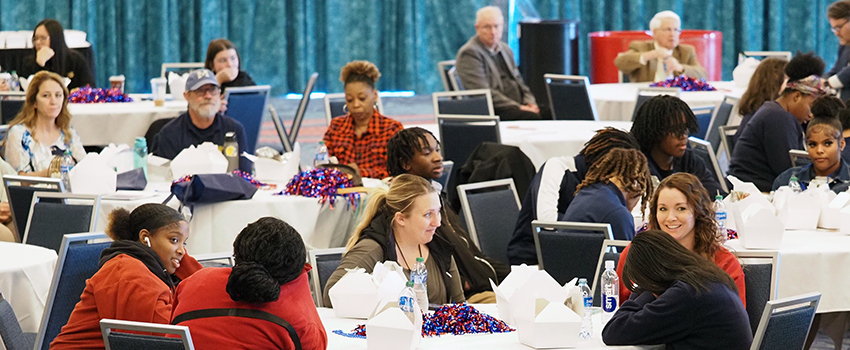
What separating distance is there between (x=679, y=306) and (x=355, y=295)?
1.02 m

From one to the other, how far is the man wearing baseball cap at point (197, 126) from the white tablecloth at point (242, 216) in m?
0.94

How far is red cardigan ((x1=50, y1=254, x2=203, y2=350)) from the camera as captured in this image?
3.21 meters

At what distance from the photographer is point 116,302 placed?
3227mm

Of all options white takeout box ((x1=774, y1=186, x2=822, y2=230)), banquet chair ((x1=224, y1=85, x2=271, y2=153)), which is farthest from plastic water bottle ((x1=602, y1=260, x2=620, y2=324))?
banquet chair ((x1=224, y1=85, x2=271, y2=153))

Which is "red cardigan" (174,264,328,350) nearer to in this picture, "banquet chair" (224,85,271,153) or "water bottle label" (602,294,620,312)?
"water bottle label" (602,294,620,312)

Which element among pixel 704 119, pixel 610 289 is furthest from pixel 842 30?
pixel 610 289

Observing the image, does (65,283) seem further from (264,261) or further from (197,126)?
(197,126)

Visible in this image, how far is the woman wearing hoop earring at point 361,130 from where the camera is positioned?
6.27 metres

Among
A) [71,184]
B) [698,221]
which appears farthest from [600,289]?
[71,184]

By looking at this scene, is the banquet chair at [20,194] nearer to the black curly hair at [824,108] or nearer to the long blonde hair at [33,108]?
the long blonde hair at [33,108]

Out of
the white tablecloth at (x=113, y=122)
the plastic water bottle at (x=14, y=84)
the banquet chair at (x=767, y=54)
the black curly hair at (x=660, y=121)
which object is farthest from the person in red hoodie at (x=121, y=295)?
the banquet chair at (x=767, y=54)

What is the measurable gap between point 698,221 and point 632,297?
0.60 m

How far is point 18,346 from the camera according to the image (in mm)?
3473

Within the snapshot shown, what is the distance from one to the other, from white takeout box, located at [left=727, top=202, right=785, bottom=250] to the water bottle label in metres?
1.05
